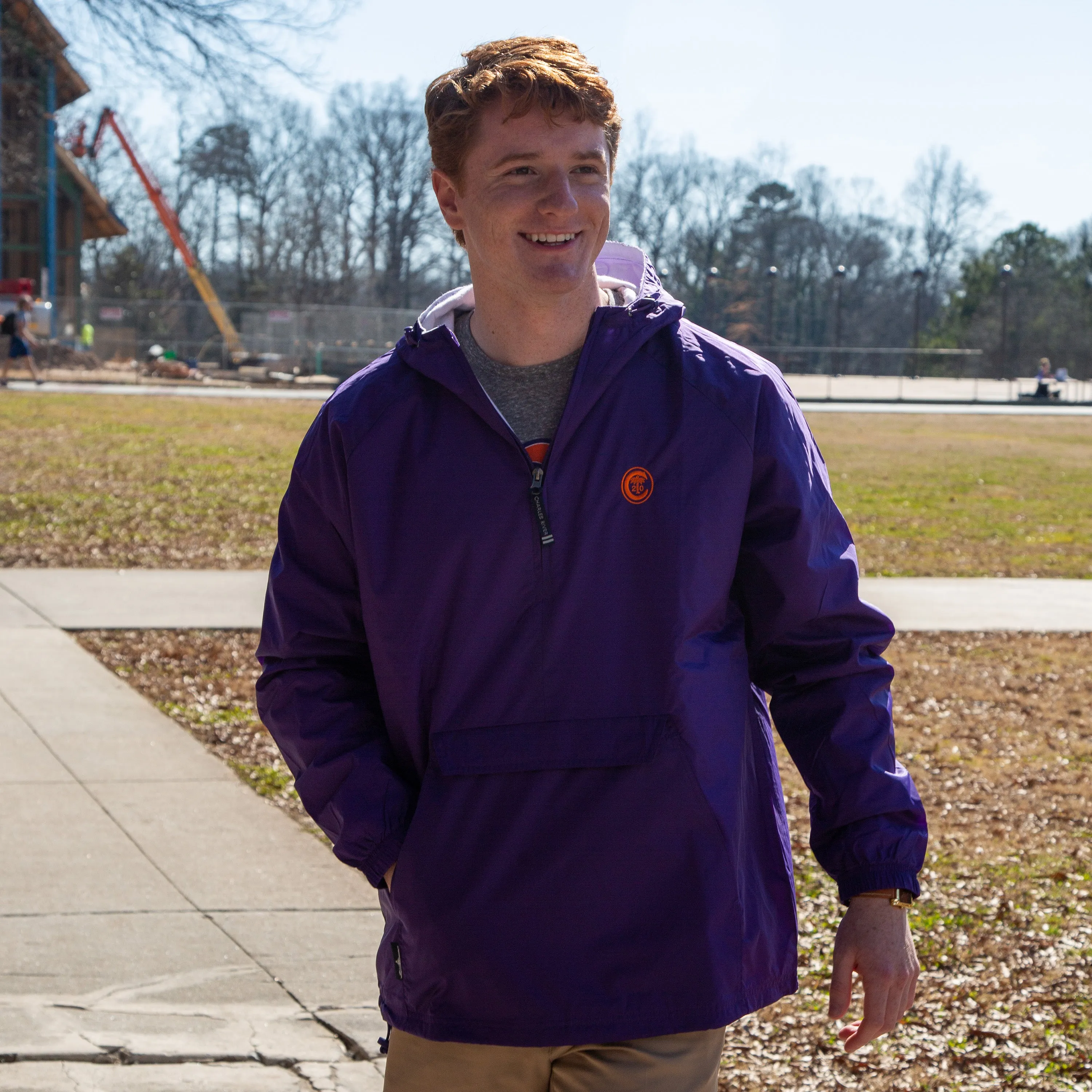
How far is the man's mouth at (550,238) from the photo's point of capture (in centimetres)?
197

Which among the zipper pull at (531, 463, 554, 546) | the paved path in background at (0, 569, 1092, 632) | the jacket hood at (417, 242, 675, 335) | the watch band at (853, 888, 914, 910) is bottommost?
the paved path in background at (0, 569, 1092, 632)

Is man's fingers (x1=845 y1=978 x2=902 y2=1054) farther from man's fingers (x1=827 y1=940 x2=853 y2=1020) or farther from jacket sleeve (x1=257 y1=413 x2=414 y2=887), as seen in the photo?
jacket sleeve (x1=257 y1=413 x2=414 y2=887)

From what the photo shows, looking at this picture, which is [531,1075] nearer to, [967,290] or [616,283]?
[616,283]

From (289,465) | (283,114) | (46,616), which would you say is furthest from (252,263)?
(46,616)

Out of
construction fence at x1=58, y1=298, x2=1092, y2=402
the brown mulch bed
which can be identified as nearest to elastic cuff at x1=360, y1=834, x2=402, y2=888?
the brown mulch bed

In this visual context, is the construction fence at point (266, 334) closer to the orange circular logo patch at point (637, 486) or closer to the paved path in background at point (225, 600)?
the paved path in background at point (225, 600)

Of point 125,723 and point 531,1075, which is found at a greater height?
point 531,1075

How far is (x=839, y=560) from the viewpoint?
6.43 ft

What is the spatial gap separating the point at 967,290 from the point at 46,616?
78856 mm

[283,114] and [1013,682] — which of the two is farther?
[283,114]

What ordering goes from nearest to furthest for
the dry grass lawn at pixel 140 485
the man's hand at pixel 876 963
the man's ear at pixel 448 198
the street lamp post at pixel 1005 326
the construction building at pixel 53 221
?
1. the man's hand at pixel 876 963
2. the man's ear at pixel 448 198
3. the dry grass lawn at pixel 140 485
4. the construction building at pixel 53 221
5. the street lamp post at pixel 1005 326

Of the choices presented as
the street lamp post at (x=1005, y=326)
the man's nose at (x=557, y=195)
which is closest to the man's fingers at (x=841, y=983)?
the man's nose at (x=557, y=195)

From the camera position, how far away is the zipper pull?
72.3 inches

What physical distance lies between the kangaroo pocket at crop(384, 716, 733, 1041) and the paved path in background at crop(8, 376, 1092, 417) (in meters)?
25.9
